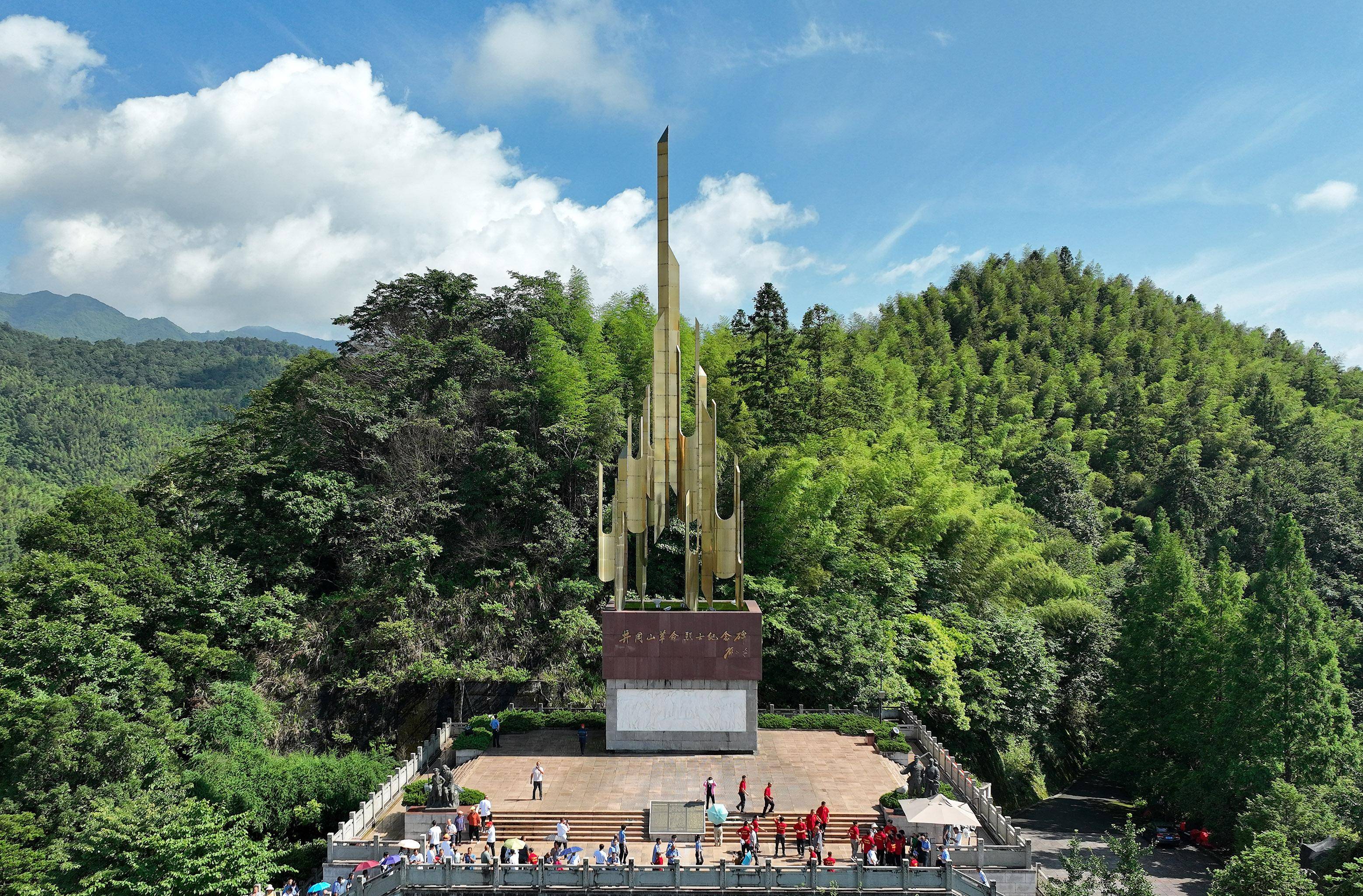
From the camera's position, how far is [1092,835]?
84.7 ft

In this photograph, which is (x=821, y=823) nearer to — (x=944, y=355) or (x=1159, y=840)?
(x=1159, y=840)

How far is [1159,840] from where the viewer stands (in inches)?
958

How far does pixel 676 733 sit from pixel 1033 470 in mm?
37700

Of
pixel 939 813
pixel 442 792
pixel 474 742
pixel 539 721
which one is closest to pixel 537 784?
pixel 442 792

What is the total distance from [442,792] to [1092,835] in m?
19.1

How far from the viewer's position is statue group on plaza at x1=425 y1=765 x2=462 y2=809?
60.6 ft

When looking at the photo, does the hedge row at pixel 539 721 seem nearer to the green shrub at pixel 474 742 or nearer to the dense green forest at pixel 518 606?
the green shrub at pixel 474 742

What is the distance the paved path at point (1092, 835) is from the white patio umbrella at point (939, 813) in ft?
13.0

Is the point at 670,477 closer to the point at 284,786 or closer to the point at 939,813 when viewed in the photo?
the point at 939,813

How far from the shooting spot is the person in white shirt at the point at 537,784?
19.3 metres

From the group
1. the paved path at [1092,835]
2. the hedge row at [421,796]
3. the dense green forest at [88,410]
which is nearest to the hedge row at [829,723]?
the paved path at [1092,835]

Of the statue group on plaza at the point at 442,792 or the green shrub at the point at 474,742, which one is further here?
the green shrub at the point at 474,742

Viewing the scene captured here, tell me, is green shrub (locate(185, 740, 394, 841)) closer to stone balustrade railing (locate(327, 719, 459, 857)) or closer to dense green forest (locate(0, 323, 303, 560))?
stone balustrade railing (locate(327, 719, 459, 857))

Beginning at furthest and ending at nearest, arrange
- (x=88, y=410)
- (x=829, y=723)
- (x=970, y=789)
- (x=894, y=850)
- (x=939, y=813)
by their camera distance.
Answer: (x=88, y=410) < (x=829, y=723) < (x=970, y=789) < (x=894, y=850) < (x=939, y=813)
